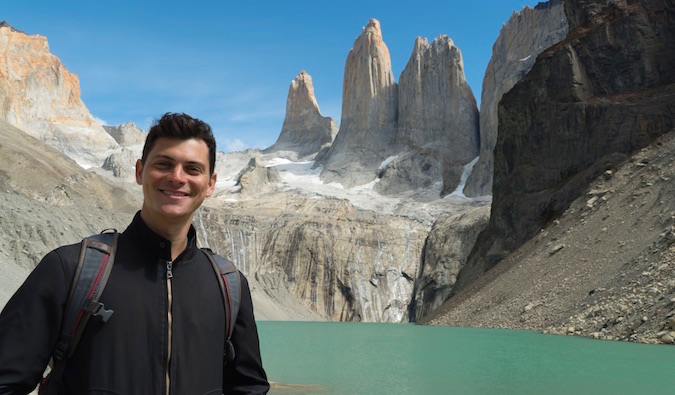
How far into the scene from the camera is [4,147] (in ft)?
180

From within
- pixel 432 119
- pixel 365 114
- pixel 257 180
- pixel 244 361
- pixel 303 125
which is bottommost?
pixel 244 361

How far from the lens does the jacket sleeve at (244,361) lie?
A: 282 centimetres

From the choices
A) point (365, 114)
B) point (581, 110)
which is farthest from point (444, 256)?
point (365, 114)

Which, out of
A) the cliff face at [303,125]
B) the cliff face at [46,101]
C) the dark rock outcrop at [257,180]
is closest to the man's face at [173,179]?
the dark rock outcrop at [257,180]

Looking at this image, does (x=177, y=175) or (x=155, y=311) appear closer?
(x=155, y=311)

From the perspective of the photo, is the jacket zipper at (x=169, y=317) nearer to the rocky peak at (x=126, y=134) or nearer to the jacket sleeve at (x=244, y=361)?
the jacket sleeve at (x=244, y=361)

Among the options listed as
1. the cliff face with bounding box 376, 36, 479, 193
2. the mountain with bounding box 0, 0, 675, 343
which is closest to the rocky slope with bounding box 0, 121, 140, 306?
the mountain with bounding box 0, 0, 675, 343

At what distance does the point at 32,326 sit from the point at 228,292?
0.74 metres

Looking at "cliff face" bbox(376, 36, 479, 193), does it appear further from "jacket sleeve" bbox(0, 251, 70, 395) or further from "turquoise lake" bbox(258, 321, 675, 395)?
"jacket sleeve" bbox(0, 251, 70, 395)

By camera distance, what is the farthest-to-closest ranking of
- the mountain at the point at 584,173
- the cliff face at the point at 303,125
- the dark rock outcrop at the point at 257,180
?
the cliff face at the point at 303,125 < the dark rock outcrop at the point at 257,180 < the mountain at the point at 584,173

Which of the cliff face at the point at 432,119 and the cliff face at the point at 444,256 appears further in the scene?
the cliff face at the point at 432,119

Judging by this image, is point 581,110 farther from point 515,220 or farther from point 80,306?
point 80,306

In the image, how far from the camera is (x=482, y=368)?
13.5 metres

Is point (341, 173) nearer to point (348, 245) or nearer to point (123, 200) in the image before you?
point (348, 245)
